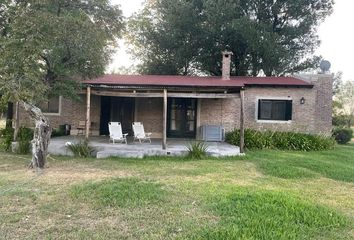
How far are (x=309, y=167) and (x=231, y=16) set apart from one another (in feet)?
44.5

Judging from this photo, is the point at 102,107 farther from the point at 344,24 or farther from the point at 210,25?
the point at 344,24

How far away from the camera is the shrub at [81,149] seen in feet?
39.3

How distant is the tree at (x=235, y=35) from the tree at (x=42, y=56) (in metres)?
11.9

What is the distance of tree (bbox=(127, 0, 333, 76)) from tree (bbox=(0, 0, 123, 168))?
11.9m

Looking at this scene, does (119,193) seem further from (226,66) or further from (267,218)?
(226,66)

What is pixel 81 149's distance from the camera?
39.3 feet

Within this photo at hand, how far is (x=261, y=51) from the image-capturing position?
2211 cm

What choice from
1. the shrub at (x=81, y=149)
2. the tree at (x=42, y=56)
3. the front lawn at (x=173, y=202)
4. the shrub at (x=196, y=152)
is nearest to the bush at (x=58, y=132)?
the shrub at (x=81, y=149)

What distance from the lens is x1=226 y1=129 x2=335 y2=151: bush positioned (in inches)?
608

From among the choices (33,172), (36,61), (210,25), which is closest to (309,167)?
(33,172)

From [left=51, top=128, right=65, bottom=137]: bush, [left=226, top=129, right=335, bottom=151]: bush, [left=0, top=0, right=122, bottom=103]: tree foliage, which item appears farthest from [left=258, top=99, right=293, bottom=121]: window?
[left=51, top=128, right=65, bottom=137]: bush

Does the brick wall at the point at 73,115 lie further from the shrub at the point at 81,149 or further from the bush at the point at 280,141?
the bush at the point at 280,141

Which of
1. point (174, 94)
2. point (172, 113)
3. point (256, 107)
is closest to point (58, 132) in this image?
point (172, 113)

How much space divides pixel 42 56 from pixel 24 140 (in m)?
4.05
